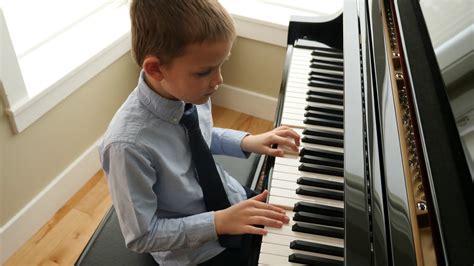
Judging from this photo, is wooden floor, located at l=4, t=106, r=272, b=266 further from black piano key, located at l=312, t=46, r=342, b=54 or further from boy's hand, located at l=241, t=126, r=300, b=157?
black piano key, located at l=312, t=46, r=342, b=54

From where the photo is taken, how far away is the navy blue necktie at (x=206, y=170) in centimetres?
103

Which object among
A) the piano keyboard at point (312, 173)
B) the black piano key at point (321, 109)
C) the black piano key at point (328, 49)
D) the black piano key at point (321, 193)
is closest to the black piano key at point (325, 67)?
the piano keyboard at point (312, 173)

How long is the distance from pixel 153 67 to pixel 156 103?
0.28 feet

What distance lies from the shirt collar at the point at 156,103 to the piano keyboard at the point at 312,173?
293mm

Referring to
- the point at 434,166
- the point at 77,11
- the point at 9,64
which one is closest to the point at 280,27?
the point at 77,11

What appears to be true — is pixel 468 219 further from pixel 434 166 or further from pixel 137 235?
pixel 137 235

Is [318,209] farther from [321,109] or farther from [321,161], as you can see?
[321,109]

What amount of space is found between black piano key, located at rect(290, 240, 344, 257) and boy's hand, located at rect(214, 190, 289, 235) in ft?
0.20

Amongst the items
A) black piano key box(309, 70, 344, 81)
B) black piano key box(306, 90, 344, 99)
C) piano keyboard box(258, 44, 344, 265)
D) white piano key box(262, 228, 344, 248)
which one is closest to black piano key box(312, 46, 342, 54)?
piano keyboard box(258, 44, 344, 265)

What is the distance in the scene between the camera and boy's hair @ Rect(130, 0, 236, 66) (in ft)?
2.86

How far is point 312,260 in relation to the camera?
33.6 inches

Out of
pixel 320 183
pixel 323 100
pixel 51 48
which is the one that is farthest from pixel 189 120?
pixel 51 48

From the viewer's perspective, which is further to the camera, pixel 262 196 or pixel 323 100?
pixel 323 100

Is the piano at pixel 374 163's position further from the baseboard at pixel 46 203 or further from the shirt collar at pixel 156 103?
the baseboard at pixel 46 203
